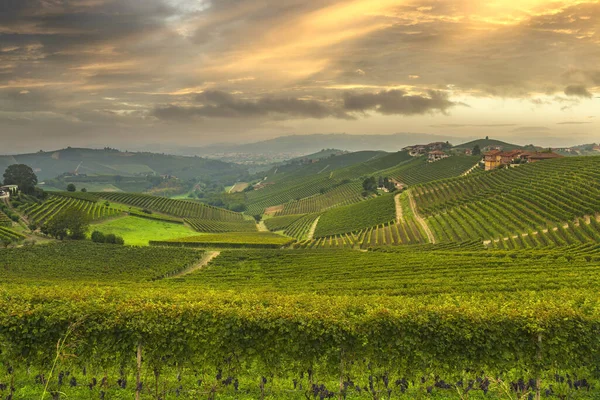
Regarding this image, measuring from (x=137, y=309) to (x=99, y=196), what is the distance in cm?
17066

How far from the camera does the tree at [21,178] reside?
129 m

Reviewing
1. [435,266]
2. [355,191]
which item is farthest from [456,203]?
[355,191]

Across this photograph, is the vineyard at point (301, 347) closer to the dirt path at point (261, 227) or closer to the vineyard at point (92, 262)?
the vineyard at point (92, 262)

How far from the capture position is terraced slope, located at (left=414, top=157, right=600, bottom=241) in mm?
67312

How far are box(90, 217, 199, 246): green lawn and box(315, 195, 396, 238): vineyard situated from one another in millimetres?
48321

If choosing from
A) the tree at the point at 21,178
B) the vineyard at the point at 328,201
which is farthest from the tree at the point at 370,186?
the tree at the point at 21,178

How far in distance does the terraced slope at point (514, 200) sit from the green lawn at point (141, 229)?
80.0 m

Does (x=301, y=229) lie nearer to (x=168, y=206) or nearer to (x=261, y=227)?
(x=261, y=227)

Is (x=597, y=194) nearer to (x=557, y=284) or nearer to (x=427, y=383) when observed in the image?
(x=557, y=284)

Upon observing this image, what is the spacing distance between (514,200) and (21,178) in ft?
588

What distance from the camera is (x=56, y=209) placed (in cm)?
11419

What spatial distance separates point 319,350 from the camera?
14352mm

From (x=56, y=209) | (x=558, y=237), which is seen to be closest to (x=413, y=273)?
(x=558, y=237)

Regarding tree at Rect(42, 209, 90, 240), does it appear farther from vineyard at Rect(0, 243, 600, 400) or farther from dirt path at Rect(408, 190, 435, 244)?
dirt path at Rect(408, 190, 435, 244)
